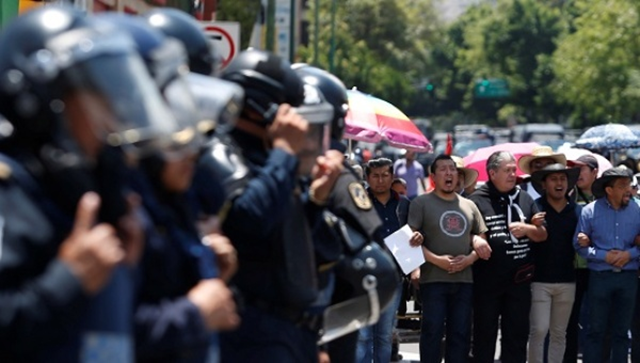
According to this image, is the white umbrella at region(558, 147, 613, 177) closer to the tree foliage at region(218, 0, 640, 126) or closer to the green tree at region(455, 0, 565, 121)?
the tree foliage at region(218, 0, 640, 126)

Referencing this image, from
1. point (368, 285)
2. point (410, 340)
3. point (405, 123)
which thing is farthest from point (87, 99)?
point (410, 340)

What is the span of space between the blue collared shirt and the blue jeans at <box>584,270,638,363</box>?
0.09 meters

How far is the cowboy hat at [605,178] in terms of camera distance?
1161 cm

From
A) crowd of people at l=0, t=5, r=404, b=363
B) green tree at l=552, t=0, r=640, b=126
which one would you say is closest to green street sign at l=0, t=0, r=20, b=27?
crowd of people at l=0, t=5, r=404, b=363

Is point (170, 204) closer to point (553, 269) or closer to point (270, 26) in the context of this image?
point (553, 269)

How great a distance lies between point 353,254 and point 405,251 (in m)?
4.89

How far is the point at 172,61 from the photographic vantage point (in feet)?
12.9

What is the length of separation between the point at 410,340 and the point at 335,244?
8.83 m

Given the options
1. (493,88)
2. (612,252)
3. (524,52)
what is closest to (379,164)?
(612,252)

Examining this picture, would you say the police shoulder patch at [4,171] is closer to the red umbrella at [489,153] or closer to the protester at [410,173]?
the red umbrella at [489,153]

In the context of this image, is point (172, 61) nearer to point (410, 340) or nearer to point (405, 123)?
point (405, 123)

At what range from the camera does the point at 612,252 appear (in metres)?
11.5

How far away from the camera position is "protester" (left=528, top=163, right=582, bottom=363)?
11.8 meters

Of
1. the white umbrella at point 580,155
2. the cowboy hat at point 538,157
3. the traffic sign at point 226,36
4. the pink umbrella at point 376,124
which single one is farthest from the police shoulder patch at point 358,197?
the traffic sign at point 226,36
